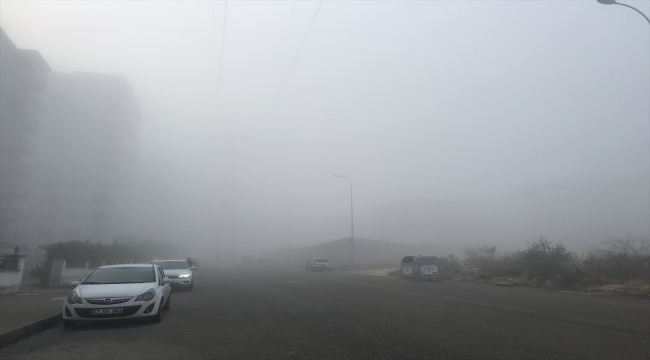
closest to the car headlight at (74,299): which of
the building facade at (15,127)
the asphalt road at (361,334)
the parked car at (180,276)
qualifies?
the asphalt road at (361,334)

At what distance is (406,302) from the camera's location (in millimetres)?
14570

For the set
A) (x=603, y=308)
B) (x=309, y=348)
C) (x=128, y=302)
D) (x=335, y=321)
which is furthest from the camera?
(x=603, y=308)

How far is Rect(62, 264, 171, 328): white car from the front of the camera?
30.8 feet

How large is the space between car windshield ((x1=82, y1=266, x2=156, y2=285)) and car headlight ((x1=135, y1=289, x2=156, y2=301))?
2.63 feet

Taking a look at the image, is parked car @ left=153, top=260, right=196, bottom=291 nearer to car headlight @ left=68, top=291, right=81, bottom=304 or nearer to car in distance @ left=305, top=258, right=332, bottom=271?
car headlight @ left=68, top=291, right=81, bottom=304

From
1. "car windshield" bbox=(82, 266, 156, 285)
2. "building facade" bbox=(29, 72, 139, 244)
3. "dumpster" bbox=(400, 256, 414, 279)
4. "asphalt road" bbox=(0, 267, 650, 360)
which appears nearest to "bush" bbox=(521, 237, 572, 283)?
"dumpster" bbox=(400, 256, 414, 279)

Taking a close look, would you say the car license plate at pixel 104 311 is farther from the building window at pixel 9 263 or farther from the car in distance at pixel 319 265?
the car in distance at pixel 319 265

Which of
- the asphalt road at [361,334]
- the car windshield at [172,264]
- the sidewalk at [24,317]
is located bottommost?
the asphalt road at [361,334]

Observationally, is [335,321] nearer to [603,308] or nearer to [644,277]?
[603,308]

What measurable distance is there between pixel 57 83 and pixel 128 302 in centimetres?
11230

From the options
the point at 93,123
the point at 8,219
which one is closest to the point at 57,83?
the point at 93,123

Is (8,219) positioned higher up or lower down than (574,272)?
higher up

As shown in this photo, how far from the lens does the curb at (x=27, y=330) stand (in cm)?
796

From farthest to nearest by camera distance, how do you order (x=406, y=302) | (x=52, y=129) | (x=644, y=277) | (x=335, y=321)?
(x=52, y=129) < (x=644, y=277) < (x=406, y=302) < (x=335, y=321)
